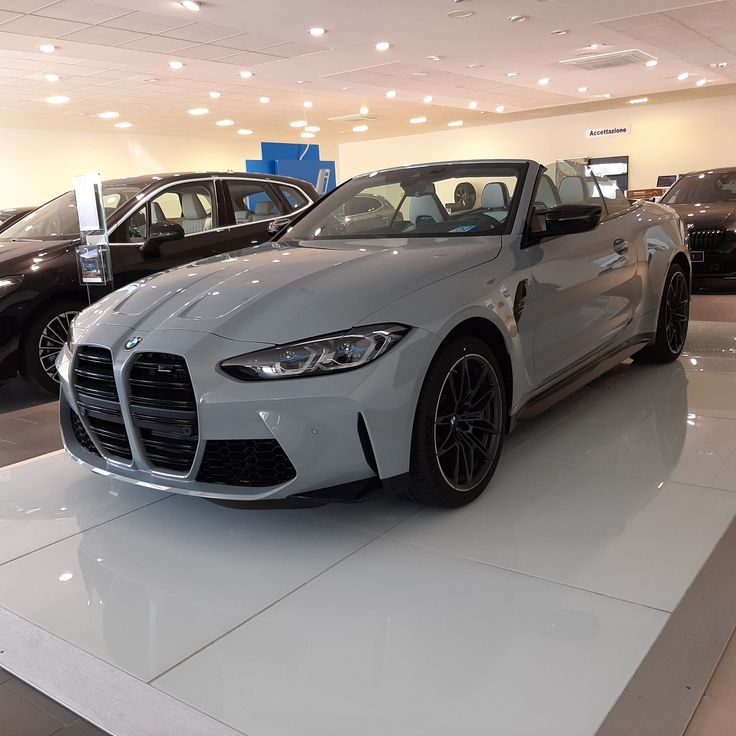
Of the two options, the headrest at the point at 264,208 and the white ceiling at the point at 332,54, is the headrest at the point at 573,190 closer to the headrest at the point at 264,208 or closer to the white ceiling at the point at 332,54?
the headrest at the point at 264,208

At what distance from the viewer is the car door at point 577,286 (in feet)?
10.9

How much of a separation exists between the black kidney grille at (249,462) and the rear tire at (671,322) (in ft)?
10.2

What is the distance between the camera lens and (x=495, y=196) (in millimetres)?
3533

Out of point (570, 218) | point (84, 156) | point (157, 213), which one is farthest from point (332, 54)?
point (84, 156)

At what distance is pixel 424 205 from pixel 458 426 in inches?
51.4

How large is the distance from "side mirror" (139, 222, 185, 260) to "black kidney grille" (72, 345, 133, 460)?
8.99ft

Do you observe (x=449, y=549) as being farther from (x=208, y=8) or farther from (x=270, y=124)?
(x=270, y=124)

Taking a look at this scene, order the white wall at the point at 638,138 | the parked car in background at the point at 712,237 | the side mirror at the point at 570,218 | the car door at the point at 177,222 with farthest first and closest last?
the white wall at the point at 638,138 → the parked car in background at the point at 712,237 → the car door at the point at 177,222 → the side mirror at the point at 570,218

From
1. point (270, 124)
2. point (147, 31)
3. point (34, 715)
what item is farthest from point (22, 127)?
point (34, 715)

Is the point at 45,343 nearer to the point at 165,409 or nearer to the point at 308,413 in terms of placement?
the point at 165,409

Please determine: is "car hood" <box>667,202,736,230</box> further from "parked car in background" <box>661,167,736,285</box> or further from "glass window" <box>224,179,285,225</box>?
"glass window" <box>224,179,285,225</box>

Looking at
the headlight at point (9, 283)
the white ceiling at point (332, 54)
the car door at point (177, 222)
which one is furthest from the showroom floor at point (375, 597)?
the white ceiling at point (332, 54)

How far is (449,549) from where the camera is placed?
8.64ft

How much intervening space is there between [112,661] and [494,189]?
101 inches
